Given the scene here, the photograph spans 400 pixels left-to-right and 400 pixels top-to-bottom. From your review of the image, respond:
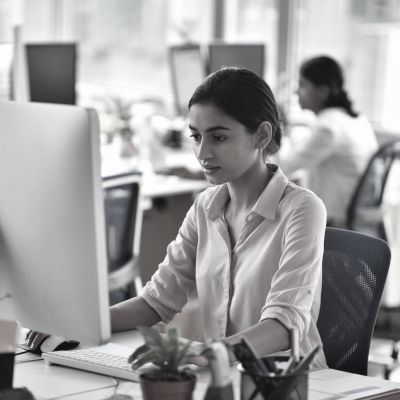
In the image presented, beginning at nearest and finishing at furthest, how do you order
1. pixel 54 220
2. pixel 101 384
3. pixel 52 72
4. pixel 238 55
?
pixel 54 220, pixel 101 384, pixel 52 72, pixel 238 55

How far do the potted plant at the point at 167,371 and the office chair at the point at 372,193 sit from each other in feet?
8.69

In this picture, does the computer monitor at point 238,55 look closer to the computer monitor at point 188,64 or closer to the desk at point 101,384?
the computer monitor at point 188,64

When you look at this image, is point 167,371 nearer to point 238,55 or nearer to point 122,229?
point 122,229

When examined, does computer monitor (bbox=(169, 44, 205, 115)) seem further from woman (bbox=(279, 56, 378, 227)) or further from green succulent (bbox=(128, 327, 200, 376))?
green succulent (bbox=(128, 327, 200, 376))

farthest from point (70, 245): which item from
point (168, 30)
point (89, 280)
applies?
point (168, 30)

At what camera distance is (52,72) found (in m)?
4.36

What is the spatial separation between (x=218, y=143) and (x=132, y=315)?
415 mm

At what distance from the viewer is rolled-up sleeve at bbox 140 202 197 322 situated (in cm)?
192

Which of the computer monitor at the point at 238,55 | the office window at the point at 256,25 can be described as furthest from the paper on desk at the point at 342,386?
the office window at the point at 256,25

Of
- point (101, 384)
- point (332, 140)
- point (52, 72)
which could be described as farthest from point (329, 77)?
point (101, 384)

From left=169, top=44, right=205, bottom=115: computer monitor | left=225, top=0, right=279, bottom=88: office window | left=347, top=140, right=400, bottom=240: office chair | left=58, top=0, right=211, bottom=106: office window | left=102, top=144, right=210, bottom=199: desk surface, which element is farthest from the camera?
left=58, top=0, right=211, bottom=106: office window

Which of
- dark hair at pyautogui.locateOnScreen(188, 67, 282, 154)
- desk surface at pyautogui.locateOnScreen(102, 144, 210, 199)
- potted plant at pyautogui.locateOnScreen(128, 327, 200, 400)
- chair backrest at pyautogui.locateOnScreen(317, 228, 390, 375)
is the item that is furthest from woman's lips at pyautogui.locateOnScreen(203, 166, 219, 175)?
desk surface at pyautogui.locateOnScreen(102, 144, 210, 199)

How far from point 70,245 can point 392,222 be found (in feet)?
10.6

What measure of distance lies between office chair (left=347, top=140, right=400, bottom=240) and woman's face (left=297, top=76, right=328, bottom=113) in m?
0.41
